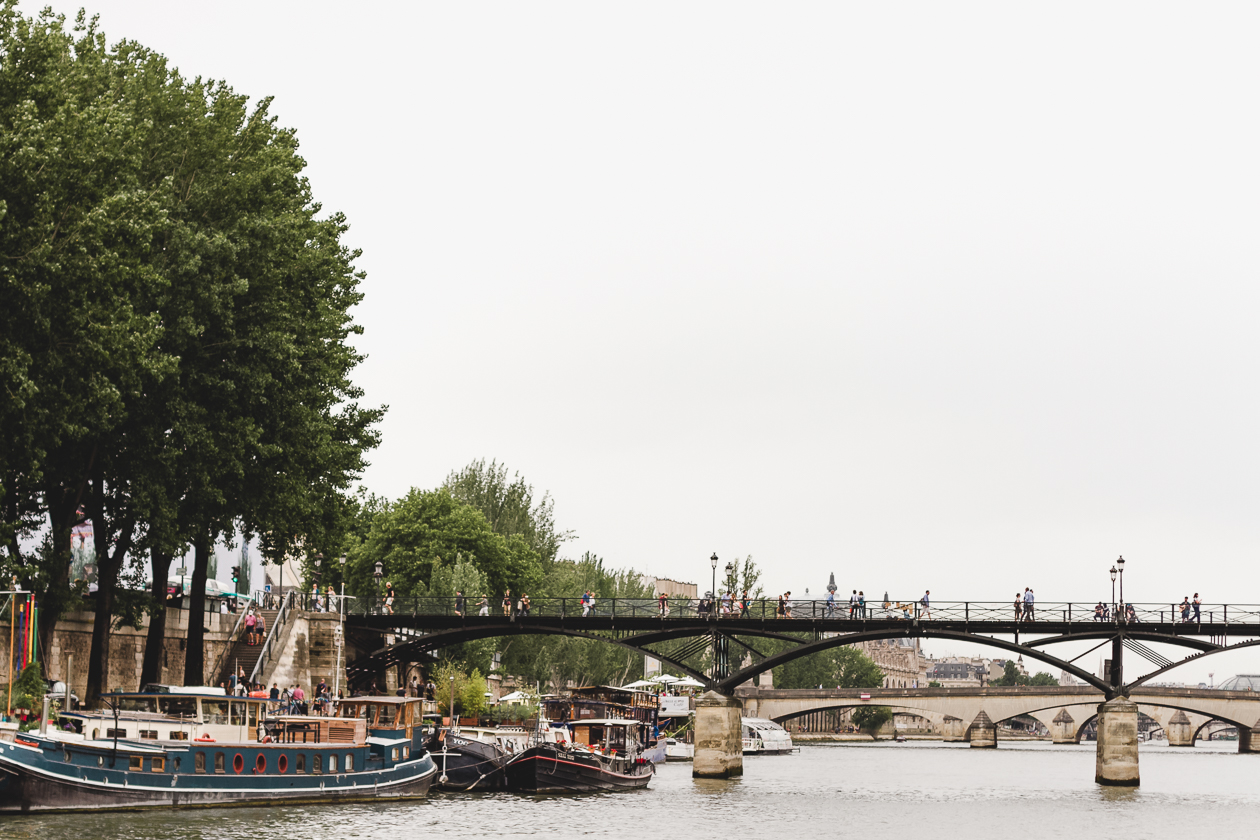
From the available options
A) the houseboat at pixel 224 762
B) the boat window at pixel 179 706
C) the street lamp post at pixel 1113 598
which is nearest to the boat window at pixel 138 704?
the boat window at pixel 179 706

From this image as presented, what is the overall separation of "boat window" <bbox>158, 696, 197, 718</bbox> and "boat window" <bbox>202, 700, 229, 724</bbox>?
33 centimetres

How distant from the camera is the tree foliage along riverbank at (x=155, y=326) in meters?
35.8

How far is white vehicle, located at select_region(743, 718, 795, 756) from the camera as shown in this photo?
4542 inches

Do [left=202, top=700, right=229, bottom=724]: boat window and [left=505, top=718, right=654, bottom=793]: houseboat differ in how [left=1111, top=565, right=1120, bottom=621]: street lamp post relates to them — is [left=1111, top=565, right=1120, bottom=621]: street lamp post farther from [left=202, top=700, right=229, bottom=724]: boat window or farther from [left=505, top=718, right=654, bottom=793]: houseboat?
[left=202, top=700, right=229, bottom=724]: boat window

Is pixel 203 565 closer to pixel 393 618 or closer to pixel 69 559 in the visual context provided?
pixel 69 559

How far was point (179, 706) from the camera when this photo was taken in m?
41.4

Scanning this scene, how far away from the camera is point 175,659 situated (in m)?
57.9

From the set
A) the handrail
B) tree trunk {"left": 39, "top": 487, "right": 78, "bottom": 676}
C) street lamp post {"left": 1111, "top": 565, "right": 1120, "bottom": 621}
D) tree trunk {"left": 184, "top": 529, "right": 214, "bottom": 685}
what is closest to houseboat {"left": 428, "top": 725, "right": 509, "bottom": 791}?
the handrail

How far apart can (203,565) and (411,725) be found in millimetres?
Answer: 8784

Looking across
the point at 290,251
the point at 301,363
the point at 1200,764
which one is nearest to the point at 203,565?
the point at 301,363

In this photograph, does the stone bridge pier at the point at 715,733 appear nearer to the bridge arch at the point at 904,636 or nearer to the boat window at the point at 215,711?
the bridge arch at the point at 904,636

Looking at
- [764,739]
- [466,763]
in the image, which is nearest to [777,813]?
[466,763]

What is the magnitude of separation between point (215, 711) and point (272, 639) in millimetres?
16536

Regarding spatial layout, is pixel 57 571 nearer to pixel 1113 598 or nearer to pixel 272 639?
pixel 272 639
